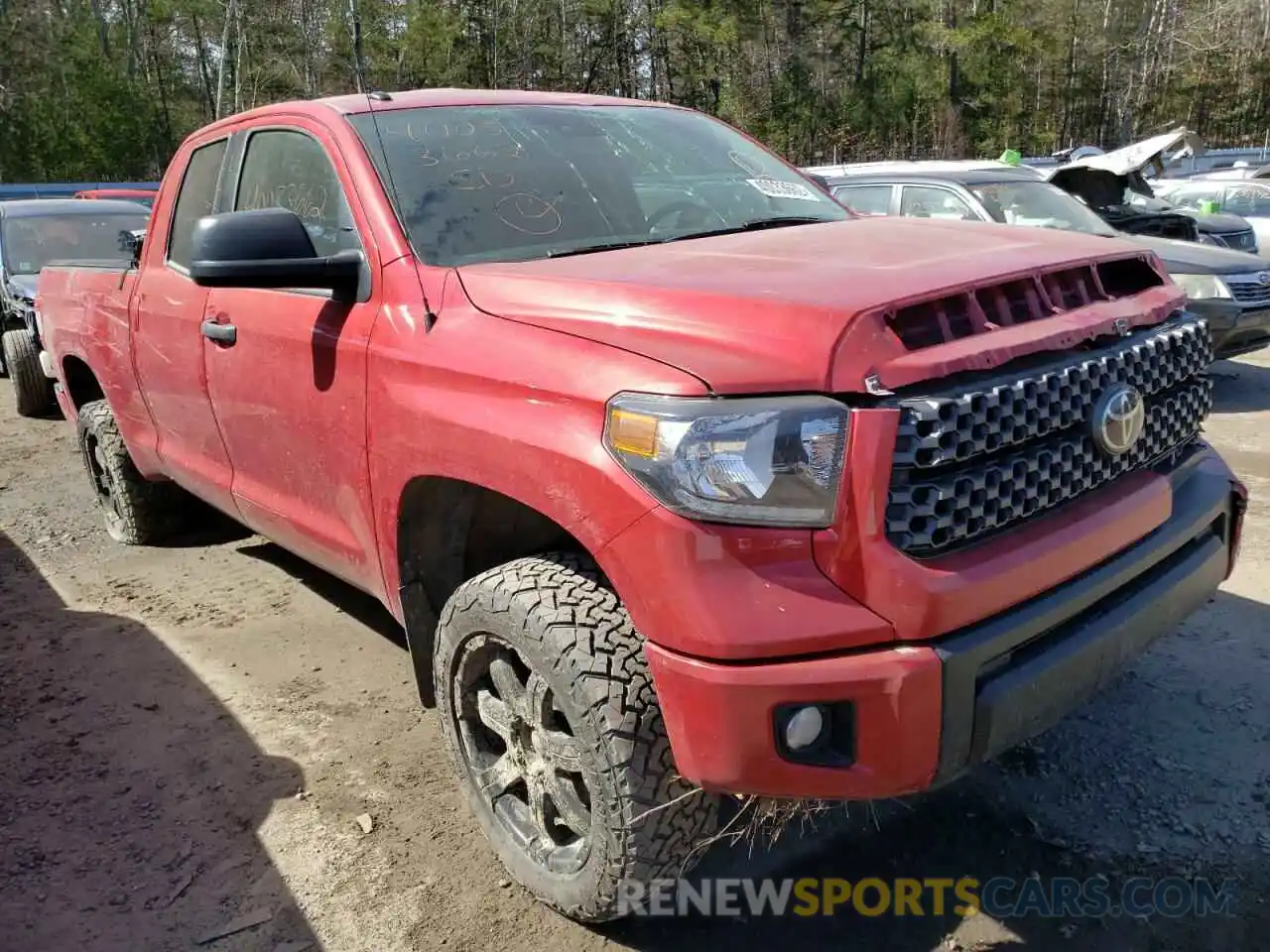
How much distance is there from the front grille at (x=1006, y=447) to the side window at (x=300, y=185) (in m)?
1.70

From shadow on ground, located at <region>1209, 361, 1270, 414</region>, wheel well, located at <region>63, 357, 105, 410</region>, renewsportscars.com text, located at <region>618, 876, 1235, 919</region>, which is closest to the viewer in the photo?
renewsportscars.com text, located at <region>618, 876, 1235, 919</region>

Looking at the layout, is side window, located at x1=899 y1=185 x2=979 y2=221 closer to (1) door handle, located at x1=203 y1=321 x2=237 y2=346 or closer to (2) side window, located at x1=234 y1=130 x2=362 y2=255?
(2) side window, located at x1=234 y1=130 x2=362 y2=255

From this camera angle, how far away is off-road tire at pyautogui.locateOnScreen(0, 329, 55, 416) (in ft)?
27.2

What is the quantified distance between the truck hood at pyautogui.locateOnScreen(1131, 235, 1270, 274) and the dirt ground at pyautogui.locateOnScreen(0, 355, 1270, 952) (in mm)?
4267

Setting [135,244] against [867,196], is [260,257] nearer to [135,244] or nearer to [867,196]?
[135,244]

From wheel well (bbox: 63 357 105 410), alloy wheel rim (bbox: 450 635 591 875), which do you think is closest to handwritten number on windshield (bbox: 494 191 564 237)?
alloy wheel rim (bbox: 450 635 591 875)

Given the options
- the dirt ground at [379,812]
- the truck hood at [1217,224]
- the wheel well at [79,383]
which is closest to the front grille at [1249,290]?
the truck hood at [1217,224]

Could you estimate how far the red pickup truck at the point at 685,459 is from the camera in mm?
1865

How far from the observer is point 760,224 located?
313 centimetres

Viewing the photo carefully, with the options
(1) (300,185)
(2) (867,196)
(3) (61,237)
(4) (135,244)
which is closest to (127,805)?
(1) (300,185)

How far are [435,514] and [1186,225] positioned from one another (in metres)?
9.17

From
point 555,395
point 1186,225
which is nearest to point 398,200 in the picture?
point 555,395

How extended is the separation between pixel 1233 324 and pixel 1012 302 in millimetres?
6168

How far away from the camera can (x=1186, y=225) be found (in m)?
9.59
